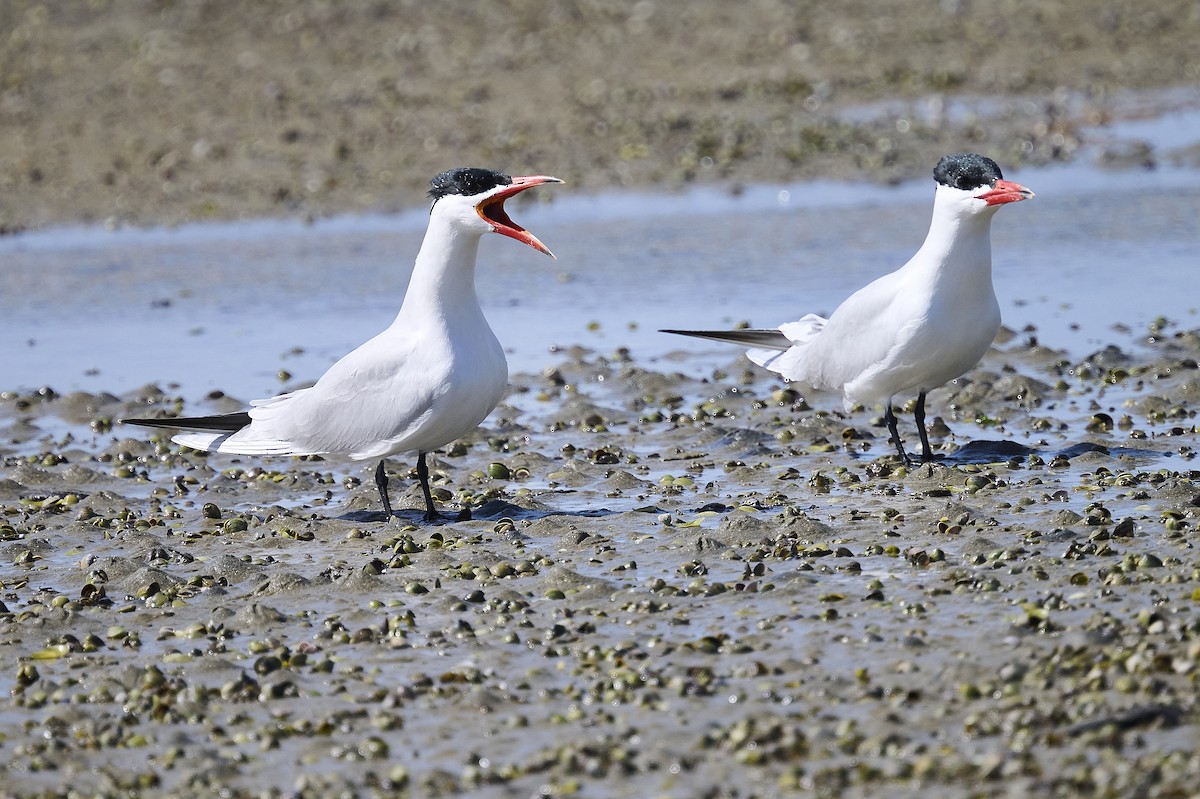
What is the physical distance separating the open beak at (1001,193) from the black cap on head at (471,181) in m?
2.33

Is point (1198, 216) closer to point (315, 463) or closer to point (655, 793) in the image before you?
point (315, 463)

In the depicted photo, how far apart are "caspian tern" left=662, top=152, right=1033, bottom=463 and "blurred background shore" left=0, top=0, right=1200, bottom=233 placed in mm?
9400

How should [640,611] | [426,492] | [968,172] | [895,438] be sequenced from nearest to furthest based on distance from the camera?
[640,611] → [426,492] → [968,172] → [895,438]

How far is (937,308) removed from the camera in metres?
8.02

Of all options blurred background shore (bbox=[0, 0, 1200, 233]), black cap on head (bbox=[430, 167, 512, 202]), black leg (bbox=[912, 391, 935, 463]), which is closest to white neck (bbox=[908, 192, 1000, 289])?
black leg (bbox=[912, 391, 935, 463])

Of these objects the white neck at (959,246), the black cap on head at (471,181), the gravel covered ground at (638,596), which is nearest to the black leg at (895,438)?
the gravel covered ground at (638,596)

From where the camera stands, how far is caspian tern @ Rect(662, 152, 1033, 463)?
8.00 metres

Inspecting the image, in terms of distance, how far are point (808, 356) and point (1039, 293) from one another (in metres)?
4.60

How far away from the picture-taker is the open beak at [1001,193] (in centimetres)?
779

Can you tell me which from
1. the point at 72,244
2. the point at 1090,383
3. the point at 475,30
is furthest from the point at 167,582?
the point at 475,30

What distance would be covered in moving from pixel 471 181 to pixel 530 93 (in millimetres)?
13024

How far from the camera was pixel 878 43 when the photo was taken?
2239 centimetres

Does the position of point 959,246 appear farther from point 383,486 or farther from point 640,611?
point 383,486

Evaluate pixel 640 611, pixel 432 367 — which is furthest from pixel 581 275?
pixel 640 611
